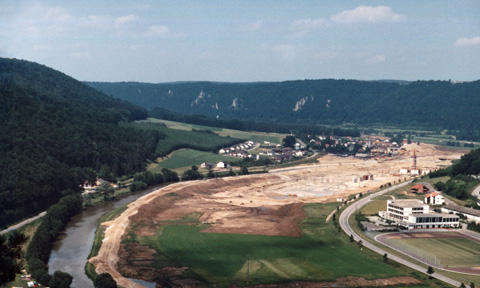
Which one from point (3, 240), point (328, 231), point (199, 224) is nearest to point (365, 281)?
point (328, 231)

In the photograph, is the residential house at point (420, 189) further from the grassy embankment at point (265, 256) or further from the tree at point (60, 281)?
the tree at point (60, 281)

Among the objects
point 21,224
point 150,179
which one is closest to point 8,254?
point 21,224

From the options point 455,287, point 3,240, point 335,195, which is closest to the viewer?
point 3,240

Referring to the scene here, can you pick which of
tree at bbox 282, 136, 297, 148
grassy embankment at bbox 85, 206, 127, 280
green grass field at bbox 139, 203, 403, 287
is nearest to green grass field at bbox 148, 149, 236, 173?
tree at bbox 282, 136, 297, 148

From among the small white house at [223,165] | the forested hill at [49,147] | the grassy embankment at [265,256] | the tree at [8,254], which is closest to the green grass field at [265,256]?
the grassy embankment at [265,256]

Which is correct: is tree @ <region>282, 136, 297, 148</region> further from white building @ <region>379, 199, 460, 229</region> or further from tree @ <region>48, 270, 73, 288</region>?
tree @ <region>48, 270, 73, 288</region>

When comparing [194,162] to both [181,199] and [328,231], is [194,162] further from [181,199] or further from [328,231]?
[328,231]

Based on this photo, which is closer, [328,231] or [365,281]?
[365,281]
